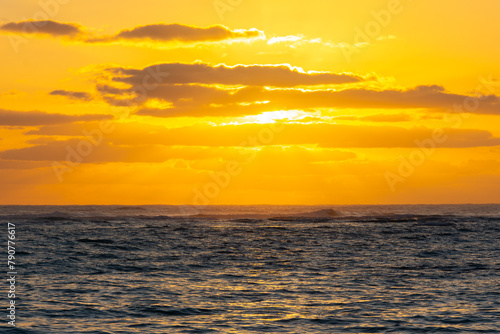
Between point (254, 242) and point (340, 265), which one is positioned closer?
point (340, 265)

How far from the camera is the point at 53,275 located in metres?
37.2

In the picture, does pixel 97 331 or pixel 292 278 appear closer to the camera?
pixel 97 331

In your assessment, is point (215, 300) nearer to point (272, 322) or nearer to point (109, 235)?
point (272, 322)

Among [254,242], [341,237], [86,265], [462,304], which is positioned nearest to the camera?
[462,304]

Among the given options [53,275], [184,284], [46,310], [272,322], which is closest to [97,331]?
[46,310]

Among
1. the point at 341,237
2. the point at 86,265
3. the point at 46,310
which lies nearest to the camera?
the point at 46,310

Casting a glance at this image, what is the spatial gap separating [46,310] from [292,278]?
52.2ft

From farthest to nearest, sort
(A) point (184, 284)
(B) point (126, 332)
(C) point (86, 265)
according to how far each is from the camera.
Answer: (C) point (86, 265) < (A) point (184, 284) < (B) point (126, 332)

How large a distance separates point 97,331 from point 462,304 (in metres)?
17.1

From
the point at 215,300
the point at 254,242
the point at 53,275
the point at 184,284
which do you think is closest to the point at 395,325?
the point at 215,300

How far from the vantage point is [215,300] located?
29281mm

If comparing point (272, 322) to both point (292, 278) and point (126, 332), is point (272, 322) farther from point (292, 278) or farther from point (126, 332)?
point (292, 278)

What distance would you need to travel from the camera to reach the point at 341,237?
71.8 m

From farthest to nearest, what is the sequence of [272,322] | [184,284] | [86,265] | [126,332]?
[86,265]
[184,284]
[272,322]
[126,332]
